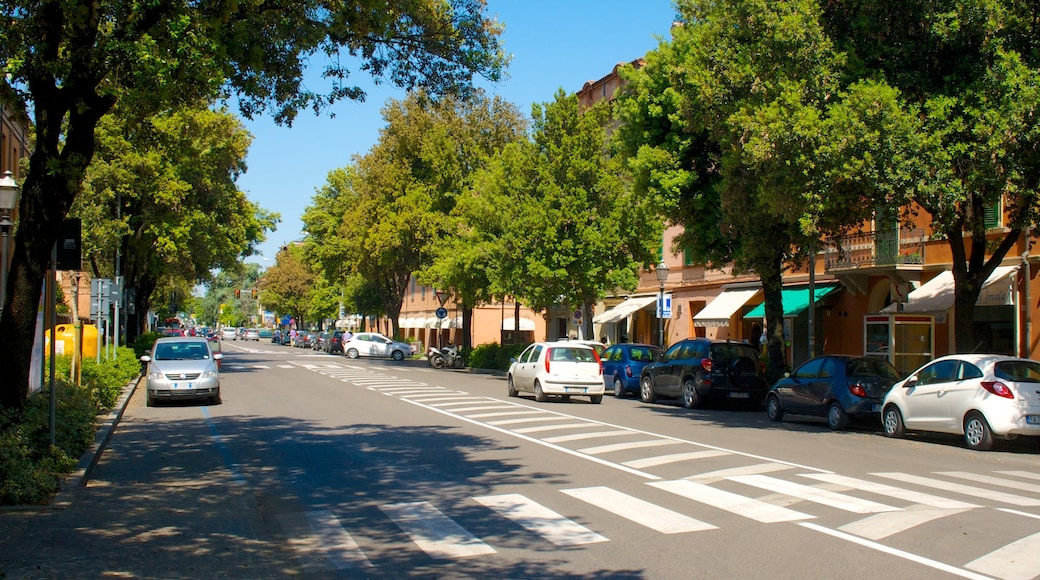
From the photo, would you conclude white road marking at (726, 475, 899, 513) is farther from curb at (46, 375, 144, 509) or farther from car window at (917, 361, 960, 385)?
curb at (46, 375, 144, 509)

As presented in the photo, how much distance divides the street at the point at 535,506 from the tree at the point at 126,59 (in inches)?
121

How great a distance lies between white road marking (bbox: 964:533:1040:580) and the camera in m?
6.68

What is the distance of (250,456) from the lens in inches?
531

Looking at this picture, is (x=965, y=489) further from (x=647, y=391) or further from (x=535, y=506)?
(x=647, y=391)

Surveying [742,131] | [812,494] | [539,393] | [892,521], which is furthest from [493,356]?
[892,521]

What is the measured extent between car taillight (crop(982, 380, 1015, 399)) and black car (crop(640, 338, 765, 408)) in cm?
821

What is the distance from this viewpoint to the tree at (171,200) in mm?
34094

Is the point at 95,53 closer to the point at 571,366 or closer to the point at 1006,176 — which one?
the point at 1006,176

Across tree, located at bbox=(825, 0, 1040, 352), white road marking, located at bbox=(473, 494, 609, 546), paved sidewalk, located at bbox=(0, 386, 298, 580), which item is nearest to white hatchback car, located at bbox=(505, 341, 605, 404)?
tree, located at bbox=(825, 0, 1040, 352)

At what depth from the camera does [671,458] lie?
12883mm

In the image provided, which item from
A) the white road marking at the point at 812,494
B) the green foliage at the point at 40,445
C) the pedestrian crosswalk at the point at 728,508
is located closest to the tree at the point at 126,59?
the green foliage at the point at 40,445

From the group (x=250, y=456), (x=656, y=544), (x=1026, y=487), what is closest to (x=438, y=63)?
(x=250, y=456)

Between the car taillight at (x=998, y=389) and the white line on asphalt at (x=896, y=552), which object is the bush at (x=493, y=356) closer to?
the car taillight at (x=998, y=389)

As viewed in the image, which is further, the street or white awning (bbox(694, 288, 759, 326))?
white awning (bbox(694, 288, 759, 326))
